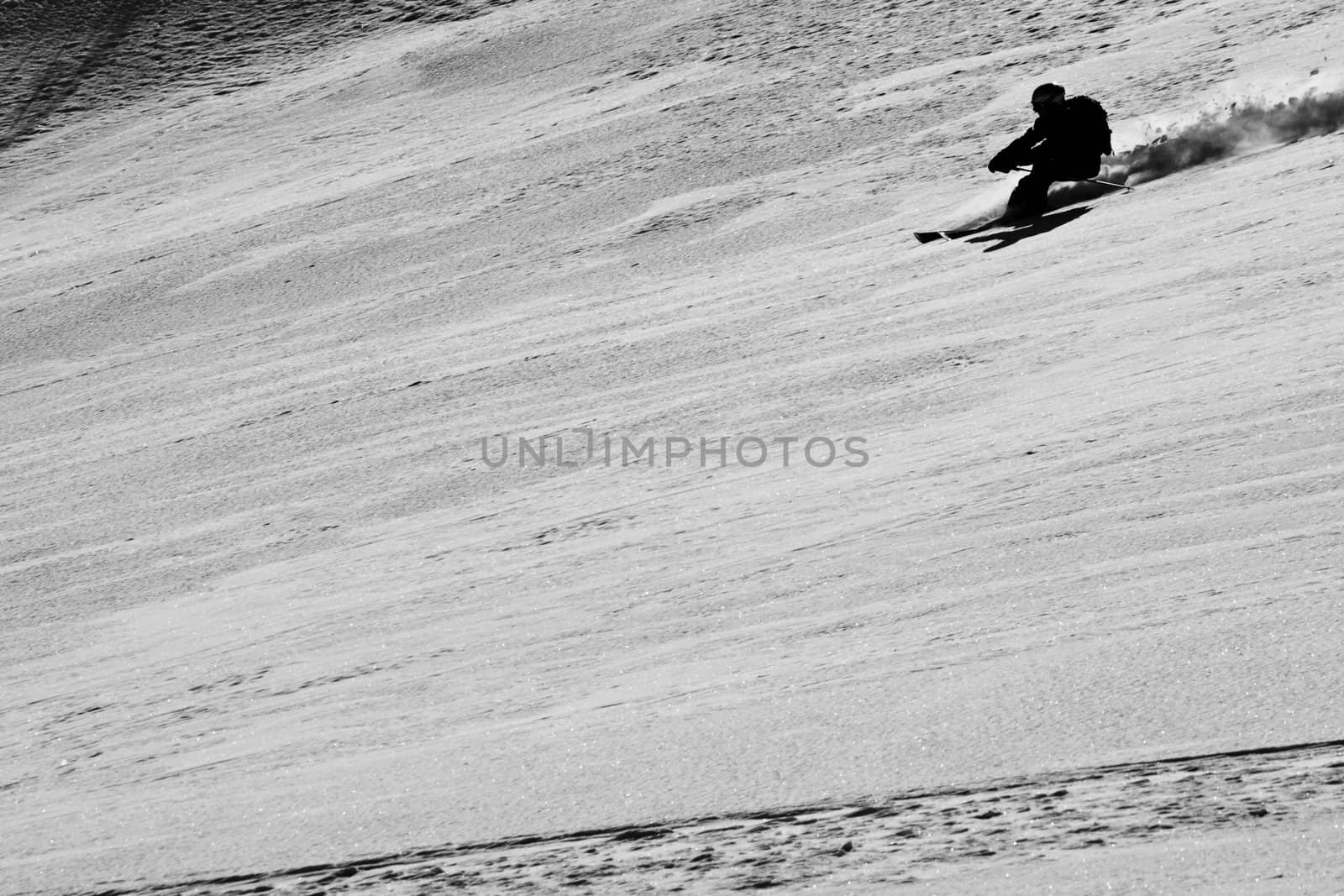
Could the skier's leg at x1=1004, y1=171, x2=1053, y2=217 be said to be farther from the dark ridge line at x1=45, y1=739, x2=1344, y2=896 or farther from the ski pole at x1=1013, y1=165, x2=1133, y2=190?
the dark ridge line at x1=45, y1=739, x2=1344, y2=896

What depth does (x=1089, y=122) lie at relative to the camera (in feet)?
29.4

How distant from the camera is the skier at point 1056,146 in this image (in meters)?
8.95

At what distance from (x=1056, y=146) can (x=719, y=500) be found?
13.7ft

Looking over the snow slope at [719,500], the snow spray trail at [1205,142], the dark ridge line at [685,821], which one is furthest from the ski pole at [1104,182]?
the dark ridge line at [685,821]

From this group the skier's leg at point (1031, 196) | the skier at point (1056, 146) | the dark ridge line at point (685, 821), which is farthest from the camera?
the skier's leg at point (1031, 196)

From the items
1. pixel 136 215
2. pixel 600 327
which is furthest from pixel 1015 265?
pixel 136 215

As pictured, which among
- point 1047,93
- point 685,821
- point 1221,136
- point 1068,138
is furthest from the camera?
point 1221,136

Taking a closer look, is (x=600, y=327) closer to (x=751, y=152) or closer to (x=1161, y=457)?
(x=751, y=152)

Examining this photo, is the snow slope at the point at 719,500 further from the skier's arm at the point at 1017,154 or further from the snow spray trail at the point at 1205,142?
the skier's arm at the point at 1017,154

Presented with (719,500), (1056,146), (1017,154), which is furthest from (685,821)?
(1056,146)

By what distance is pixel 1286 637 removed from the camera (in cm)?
405

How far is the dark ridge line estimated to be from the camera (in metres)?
3.61

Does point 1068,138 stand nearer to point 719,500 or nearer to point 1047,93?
point 1047,93

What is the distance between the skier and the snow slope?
0.25 meters
